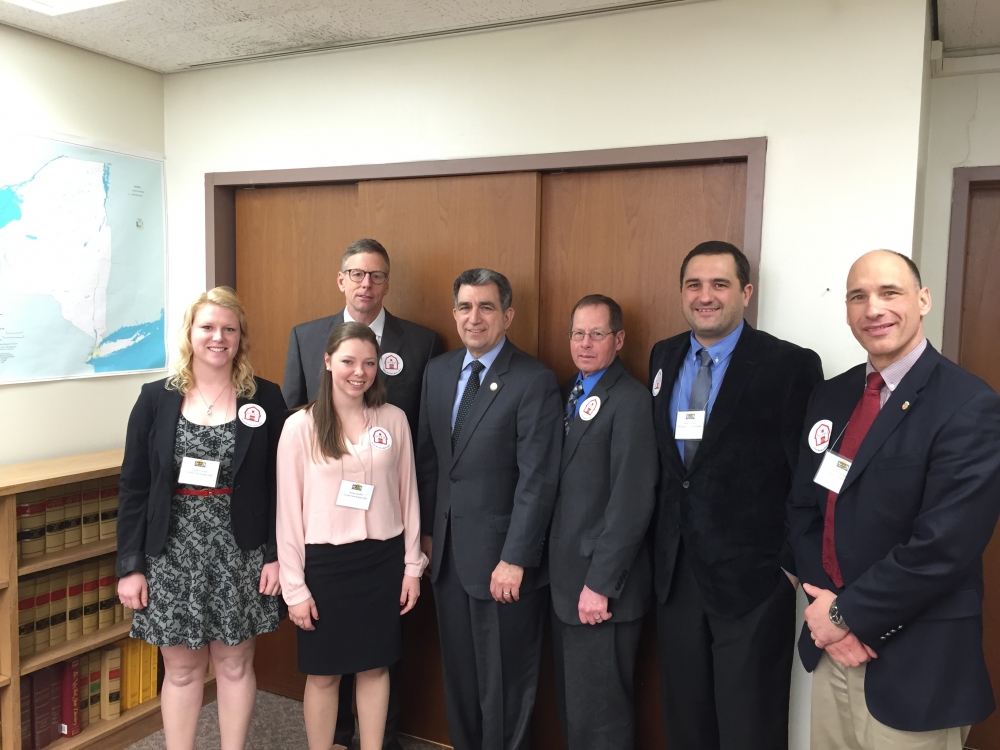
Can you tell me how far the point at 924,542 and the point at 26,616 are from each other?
2951 mm

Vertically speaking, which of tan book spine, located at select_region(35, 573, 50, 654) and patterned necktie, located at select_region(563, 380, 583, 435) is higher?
patterned necktie, located at select_region(563, 380, 583, 435)

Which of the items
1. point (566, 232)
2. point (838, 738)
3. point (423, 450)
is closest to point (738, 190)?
point (566, 232)

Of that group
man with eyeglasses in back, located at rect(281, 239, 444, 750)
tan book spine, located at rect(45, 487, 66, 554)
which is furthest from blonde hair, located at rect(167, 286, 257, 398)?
tan book spine, located at rect(45, 487, 66, 554)

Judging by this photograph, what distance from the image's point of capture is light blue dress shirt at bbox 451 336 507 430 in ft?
8.02

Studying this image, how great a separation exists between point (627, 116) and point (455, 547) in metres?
1.60

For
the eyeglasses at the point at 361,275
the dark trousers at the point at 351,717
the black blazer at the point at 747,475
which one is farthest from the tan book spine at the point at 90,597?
the black blazer at the point at 747,475

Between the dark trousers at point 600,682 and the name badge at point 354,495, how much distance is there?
76cm

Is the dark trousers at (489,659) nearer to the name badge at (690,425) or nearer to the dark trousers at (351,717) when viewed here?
the dark trousers at (351,717)

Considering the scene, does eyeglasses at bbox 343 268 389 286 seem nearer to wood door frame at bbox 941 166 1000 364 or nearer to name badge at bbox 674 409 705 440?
name badge at bbox 674 409 705 440

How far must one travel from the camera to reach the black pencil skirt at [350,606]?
7.38 feet

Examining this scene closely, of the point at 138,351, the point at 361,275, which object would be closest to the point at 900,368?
the point at 361,275

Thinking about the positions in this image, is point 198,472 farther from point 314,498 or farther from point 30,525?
point 30,525

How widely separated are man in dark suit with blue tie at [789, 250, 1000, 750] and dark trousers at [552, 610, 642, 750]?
0.61 metres

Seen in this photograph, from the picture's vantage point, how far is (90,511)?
2.86 m
